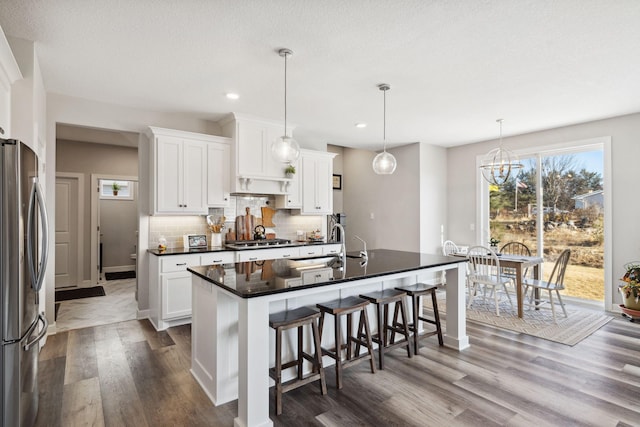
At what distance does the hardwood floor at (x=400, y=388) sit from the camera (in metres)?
2.22

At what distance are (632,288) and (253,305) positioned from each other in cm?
474

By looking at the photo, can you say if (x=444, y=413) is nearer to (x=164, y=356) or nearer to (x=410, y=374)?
(x=410, y=374)

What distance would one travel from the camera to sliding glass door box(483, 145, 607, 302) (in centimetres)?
495

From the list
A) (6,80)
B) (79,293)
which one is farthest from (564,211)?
(79,293)

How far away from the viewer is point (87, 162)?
21.7 ft

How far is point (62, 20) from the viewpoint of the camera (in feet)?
7.86

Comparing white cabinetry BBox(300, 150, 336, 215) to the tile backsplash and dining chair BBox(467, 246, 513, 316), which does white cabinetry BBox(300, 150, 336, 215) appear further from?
dining chair BBox(467, 246, 513, 316)

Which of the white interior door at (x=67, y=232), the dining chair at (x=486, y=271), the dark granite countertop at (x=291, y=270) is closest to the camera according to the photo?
the dark granite countertop at (x=291, y=270)

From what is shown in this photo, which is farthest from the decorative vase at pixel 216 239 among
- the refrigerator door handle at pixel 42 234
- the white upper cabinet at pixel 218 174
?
the refrigerator door handle at pixel 42 234

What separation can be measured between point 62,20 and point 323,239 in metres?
4.19

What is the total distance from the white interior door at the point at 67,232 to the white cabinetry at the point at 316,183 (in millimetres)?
4372


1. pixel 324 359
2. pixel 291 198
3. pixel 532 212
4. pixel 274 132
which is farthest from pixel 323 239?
pixel 532 212

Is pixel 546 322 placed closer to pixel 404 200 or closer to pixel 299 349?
pixel 404 200

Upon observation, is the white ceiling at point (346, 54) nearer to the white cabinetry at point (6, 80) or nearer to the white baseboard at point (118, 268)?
the white cabinetry at point (6, 80)
